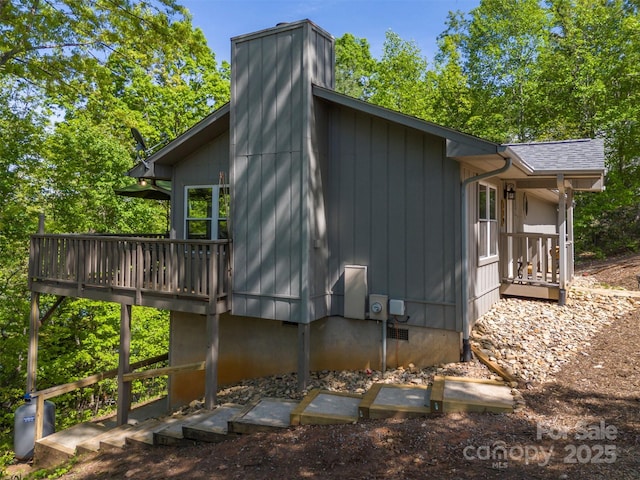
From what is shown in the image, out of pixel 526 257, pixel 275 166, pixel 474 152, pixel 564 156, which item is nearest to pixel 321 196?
pixel 275 166

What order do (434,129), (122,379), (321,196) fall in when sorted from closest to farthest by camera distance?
(434,129), (321,196), (122,379)

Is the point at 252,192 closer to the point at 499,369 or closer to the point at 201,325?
the point at 201,325

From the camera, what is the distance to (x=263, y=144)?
6777mm

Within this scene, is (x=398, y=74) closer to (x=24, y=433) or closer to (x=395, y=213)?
(x=395, y=213)

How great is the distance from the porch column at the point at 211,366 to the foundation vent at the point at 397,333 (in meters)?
2.87

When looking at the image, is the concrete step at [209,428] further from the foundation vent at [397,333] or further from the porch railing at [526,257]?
the porch railing at [526,257]

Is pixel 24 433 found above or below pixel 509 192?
below

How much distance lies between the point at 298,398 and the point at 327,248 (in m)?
2.49

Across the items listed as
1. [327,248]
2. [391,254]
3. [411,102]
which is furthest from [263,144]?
[411,102]

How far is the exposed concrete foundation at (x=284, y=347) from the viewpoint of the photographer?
6.54 meters

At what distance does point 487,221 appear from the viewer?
25.7 ft

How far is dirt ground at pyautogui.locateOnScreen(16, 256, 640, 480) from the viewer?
3408 mm

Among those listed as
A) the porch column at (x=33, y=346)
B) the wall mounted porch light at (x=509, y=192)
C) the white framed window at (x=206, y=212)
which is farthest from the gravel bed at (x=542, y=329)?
the porch column at (x=33, y=346)

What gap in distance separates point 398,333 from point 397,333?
2 cm
